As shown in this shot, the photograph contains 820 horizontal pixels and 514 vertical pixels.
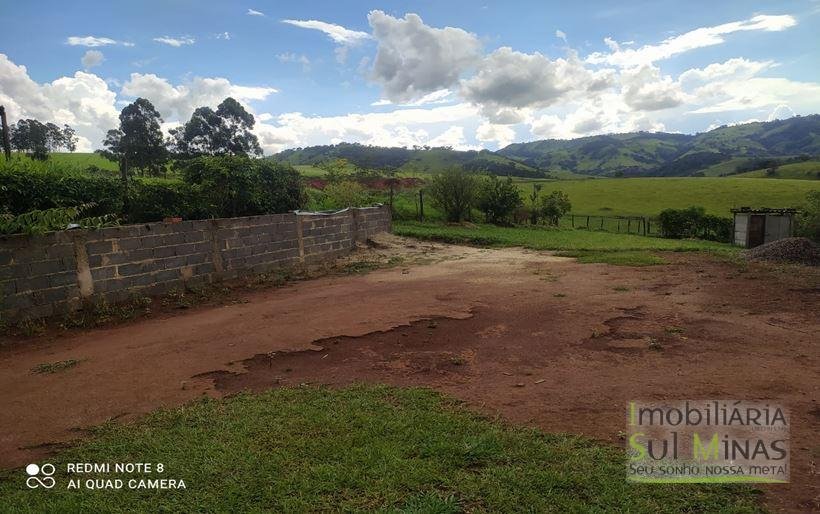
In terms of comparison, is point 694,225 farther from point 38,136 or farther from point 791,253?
point 38,136

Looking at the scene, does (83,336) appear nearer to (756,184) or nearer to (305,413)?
(305,413)

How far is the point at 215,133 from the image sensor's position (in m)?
42.1

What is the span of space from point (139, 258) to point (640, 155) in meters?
178

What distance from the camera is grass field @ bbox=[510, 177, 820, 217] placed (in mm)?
48344

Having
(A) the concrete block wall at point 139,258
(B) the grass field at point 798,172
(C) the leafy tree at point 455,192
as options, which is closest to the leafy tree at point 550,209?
(C) the leafy tree at point 455,192

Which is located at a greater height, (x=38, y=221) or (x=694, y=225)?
(x=38, y=221)

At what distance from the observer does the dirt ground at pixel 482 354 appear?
390 centimetres

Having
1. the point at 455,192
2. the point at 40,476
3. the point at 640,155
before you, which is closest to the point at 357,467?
the point at 40,476

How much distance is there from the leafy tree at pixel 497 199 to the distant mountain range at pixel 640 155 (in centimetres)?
5474

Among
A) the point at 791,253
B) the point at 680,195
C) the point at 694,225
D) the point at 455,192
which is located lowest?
the point at 694,225

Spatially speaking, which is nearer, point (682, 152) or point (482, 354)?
point (482, 354)

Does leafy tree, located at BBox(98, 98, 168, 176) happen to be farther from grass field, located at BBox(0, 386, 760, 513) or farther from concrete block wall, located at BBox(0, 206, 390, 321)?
grass field, located at BBox(0, 386, 760, 513)

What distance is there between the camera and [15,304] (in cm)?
671

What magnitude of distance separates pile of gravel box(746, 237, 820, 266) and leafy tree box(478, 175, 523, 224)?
15095mm
